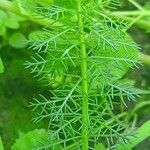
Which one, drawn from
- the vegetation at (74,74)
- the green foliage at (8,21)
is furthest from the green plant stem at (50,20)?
the green foliage at (8,21)

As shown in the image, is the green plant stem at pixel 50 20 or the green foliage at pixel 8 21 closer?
the green plant stem at pixel 50 20

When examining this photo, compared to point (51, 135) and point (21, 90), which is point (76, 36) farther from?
point (21, 90)

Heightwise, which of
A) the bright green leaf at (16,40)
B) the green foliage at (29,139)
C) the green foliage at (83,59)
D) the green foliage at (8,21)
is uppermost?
the green foliage at (83,59)

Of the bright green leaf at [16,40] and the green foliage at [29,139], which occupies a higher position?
the bright green leaf at [16,40]

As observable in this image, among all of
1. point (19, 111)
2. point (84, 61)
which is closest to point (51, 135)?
point (84, 61)

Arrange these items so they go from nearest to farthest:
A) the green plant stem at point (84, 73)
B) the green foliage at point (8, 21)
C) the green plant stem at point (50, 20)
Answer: the green plant stem at point (84, 73)
the green plant stem at point (50, 20)
the green foliage at point (8, 21)

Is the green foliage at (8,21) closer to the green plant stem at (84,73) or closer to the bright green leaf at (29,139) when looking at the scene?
the bright green leaf at (29,139)

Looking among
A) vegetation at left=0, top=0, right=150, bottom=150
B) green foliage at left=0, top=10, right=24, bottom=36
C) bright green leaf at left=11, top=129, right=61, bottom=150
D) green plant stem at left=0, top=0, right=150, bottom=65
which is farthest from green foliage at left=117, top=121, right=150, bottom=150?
green foliage at left=0, top=10, right=24, bottom=36

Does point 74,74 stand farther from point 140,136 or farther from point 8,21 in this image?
point 8,21

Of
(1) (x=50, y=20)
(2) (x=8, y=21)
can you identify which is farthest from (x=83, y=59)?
(2) (x=8, y=21)
